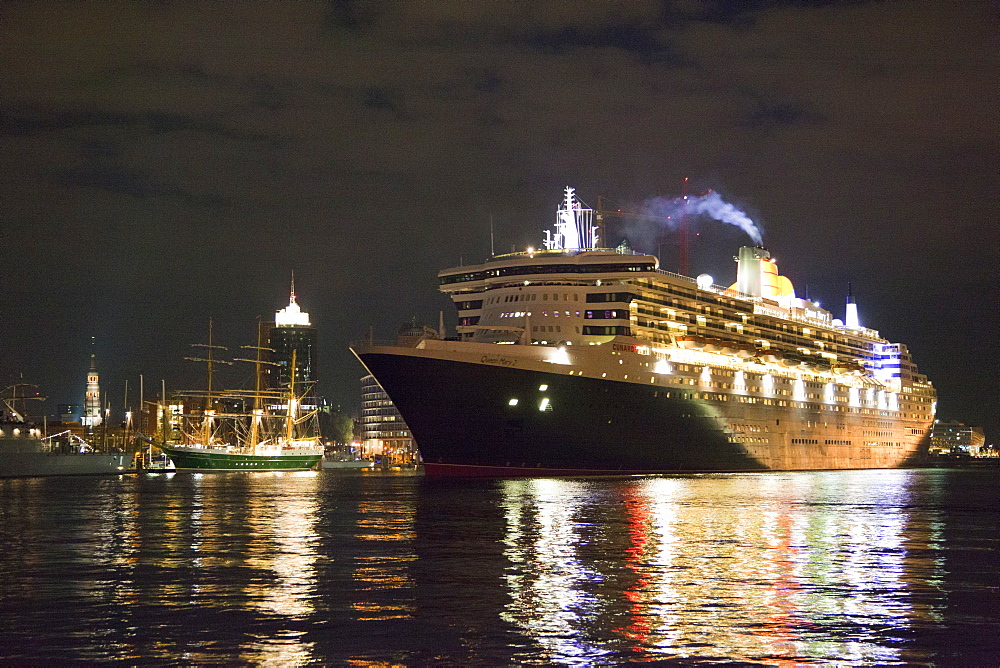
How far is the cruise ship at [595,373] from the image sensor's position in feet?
239

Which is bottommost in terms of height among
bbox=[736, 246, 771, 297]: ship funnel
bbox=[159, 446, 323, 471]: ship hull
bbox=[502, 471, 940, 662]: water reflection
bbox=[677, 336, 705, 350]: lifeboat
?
bbox=[159, 446, 323, 471]: ship hull

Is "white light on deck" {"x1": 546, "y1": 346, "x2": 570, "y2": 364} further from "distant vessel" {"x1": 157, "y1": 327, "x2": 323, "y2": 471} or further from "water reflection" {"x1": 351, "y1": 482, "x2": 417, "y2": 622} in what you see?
"distant vessel" {"x1": 157, "y1": 327, "x2": 323, "y2": 471}

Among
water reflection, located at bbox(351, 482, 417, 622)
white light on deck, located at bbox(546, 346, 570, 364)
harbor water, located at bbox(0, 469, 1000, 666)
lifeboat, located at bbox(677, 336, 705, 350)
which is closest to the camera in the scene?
harbor water, located at bbox(0, 469, 1000, 666)

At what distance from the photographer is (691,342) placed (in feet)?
283

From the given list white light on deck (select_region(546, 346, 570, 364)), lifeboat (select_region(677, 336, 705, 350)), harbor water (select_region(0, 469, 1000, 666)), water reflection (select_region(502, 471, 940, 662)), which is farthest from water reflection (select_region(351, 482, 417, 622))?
lifeboat (select_region(677, 336, 705, 350))

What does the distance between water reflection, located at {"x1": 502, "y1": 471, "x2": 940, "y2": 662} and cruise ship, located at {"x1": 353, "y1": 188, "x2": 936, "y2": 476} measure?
24.3 m

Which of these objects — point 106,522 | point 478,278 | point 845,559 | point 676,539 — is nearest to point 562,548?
point 676,539

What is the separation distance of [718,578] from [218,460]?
400ft

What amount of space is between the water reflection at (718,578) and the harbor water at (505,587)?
3.1 inches

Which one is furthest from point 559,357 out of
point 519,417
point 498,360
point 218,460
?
point 218,460

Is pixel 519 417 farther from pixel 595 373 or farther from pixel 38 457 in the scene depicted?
pixel 38 457

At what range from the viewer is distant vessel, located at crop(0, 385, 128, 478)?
119438 millimetres

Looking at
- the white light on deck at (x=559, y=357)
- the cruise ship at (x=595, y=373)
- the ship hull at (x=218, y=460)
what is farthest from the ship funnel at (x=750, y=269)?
the ship hull at (x=218, y=460)

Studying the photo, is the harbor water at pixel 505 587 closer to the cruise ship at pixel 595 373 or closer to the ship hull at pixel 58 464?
the cruise ship at pixel 595 373
